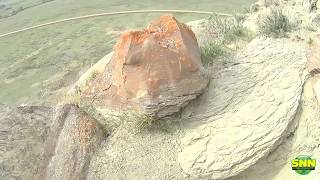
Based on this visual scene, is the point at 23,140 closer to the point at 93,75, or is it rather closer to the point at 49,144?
the point at 49,144

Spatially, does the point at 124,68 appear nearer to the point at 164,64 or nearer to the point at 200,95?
the point at 164,64

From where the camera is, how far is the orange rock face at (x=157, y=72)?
15.5 feet

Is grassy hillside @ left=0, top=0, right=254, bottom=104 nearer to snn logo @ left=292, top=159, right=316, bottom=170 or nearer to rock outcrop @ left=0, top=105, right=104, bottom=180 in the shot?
rock outcrop @ left=0, top=105, right=104, bottom=180

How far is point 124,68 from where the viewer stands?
4.87 metres

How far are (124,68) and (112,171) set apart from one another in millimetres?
1065

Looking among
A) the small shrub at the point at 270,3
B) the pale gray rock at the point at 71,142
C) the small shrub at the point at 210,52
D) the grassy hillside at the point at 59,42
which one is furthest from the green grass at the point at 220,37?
the grassy hillside at the point at 59,42

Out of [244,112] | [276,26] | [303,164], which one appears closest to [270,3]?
[276,26]

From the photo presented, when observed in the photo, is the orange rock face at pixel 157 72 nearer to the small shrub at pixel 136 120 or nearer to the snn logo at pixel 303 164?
the small shrub at pixel 136 120

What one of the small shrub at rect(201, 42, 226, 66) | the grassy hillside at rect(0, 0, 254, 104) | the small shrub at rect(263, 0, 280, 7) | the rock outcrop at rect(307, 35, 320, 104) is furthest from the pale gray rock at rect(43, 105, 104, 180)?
the small shrub at rect(263, 0, 280, 7)

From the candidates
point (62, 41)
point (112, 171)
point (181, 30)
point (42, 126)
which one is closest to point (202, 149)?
point (112, 171)

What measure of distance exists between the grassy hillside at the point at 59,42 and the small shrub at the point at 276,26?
3144 mm

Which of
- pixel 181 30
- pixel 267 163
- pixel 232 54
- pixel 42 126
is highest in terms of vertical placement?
pixel 181 30

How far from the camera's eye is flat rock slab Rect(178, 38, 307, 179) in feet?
15.6

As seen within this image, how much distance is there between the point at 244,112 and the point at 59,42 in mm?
5835
